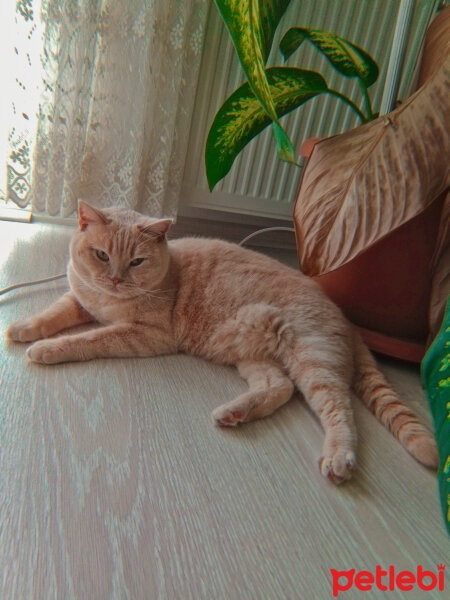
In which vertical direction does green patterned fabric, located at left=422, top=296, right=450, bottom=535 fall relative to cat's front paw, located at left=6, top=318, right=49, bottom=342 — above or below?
above

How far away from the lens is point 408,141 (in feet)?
2.99

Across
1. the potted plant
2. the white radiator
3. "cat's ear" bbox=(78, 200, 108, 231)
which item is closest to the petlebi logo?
the potted plant

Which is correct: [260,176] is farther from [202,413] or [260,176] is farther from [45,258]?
[202,413]

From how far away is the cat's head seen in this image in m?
1.08

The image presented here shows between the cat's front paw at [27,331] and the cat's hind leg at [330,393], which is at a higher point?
the cat's hind leg at [330,393]

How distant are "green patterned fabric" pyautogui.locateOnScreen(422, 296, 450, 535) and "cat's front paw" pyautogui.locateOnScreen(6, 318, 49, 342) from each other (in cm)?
95

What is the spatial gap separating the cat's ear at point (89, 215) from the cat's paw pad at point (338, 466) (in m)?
0.80

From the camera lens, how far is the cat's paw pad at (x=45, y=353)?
95cm

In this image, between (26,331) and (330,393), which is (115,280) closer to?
(26,331)

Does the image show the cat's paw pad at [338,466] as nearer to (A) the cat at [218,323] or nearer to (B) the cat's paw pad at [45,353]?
(A) the cat at [218,323]

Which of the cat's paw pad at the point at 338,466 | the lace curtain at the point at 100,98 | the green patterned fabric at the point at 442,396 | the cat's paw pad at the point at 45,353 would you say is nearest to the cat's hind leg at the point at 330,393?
the cat's paw pad at the point at 338,466

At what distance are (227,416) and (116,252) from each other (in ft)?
1.72

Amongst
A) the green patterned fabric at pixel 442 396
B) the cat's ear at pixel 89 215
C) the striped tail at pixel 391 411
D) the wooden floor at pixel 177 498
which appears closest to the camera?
the wooden floor at pixel 177 498

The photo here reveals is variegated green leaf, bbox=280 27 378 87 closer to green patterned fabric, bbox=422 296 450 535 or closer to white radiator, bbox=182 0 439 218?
white radiator, bbox=182 0 439 218
